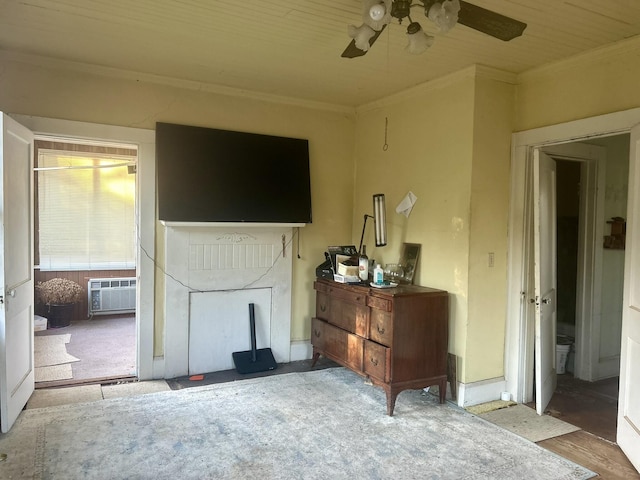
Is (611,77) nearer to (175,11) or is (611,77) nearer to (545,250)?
(545,250)

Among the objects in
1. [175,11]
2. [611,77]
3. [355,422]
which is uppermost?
[175,11]

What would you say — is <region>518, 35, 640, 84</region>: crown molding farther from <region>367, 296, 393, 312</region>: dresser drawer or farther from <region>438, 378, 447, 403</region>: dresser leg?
<region>438, 378, 447, 403</region>: dresser leg

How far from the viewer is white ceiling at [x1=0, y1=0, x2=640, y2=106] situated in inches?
96.3

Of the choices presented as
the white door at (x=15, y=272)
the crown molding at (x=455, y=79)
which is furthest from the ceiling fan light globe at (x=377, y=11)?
the white door at (x=15, y=272)

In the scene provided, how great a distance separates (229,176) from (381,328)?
184 centimetres

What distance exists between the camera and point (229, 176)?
3.98 m

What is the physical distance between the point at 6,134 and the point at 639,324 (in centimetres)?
393

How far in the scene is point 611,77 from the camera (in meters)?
2.90

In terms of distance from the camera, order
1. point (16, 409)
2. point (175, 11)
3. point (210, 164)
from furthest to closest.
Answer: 1. point (210, 164)
2. point (16, 409)
3. point (175, 11)

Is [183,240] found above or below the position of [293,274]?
above

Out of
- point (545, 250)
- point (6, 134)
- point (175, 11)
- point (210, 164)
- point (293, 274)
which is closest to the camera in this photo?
point (175, 11)

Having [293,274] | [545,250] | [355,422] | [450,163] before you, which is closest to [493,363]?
[545,250]

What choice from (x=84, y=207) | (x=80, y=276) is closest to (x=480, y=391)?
(x=80, y=276)

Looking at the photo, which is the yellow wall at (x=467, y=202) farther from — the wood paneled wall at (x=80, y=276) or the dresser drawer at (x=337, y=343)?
the wood paneled wall at (x=80, y=276)
